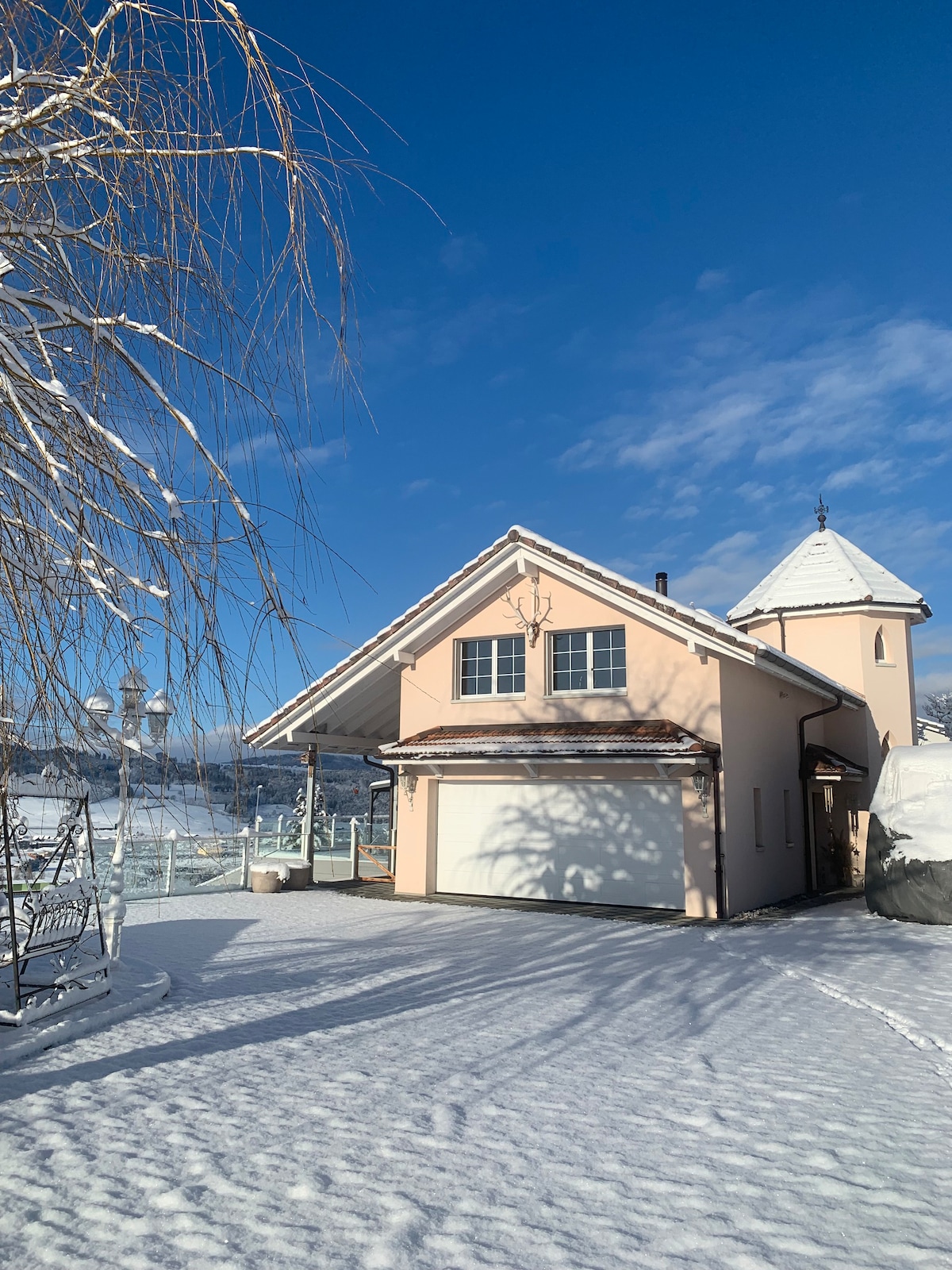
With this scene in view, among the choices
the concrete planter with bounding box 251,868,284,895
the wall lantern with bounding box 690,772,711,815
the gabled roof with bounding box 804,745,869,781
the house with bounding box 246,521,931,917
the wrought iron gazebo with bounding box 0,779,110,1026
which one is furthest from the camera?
the gabled roof with bounding box 804,745,869,781

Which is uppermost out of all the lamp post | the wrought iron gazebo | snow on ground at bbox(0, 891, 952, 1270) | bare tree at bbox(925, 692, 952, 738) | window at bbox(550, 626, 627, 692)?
bare tree at bbox(925, 692, 952, 738)

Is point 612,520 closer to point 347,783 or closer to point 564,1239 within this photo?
point 564,1239

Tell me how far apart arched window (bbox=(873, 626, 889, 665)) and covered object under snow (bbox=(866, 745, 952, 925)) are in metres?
6.42

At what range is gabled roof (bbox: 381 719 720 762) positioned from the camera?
13.4m

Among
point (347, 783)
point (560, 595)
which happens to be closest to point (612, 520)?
point (560, 595)

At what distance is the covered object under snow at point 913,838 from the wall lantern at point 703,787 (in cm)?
350

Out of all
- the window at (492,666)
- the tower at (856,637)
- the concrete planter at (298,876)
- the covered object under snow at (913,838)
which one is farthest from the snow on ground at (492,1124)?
the tower at (856,637)

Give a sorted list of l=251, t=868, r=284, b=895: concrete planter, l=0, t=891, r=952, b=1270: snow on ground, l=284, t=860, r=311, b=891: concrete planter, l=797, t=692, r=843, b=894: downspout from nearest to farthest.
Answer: l=0, t=891, r=952, b=1270: snow on ground < l=251, t=868, r=284, b=895: concrete planter < l=284, t=860, r=311, b=891: concrete planter < l=797, t=692, r=843, b=894: downspout

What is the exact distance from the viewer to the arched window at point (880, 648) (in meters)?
21.3

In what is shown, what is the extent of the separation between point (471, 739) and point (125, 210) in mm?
12990

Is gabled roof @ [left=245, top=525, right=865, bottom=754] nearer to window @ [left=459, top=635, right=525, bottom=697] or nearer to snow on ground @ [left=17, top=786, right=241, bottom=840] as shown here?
window @ [left=459, top=635, right=525, bottom=697]

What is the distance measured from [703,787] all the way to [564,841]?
2876 mm

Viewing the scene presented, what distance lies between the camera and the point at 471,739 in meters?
15.6

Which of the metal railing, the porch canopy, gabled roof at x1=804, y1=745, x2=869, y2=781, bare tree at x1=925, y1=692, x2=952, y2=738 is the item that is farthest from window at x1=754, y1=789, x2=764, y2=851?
bare tree at x1=925, y1=692, x2=952, y2=738
